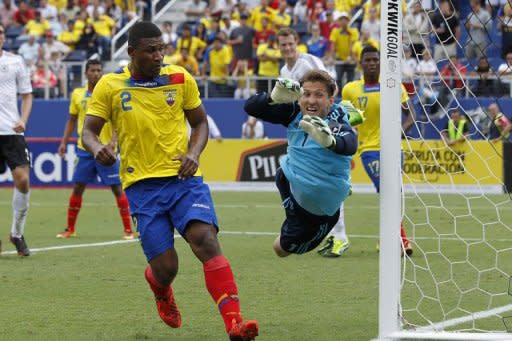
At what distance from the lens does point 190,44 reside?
2811 centimetres

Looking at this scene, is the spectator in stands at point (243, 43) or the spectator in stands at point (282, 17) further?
the spectator in stands at point (282, 17)

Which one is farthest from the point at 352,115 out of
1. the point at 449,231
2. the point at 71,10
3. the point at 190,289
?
the point at 71,10

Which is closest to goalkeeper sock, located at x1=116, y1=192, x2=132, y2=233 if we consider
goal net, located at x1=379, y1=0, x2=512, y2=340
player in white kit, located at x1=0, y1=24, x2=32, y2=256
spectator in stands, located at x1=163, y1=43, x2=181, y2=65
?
player in white kit, located at x1=0, y1=24, x2=32, y2=256

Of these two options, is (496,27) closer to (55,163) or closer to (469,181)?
(469,181)

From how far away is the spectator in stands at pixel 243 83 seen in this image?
1041 inches

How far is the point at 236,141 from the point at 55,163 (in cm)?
394

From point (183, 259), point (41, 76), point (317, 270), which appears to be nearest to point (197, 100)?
point (317, 270)

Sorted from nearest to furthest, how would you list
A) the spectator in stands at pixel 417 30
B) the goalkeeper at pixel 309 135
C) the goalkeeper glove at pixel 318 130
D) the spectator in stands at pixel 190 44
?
the goalkeeper glove at pixel 318 130, the goalkeeper at pixel 309 135, the spectator in stands at pixel 417 30, the spectator in stands at pixel 190 44

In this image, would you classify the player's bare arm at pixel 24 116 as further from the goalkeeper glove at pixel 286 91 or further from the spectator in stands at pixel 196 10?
the spectator in stands at pixel 196 10

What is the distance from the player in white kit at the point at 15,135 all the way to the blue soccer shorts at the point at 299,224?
4.62 m

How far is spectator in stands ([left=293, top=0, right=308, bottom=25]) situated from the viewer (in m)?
28.1

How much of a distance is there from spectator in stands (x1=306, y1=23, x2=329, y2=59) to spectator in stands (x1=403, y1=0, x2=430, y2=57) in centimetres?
1732

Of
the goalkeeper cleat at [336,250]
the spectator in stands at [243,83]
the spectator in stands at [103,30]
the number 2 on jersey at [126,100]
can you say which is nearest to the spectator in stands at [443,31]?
the number 2 on jersey at [126,100]

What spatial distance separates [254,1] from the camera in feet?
99.0
